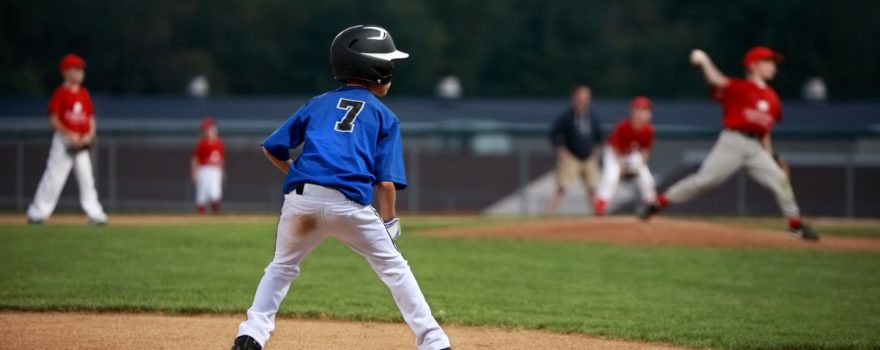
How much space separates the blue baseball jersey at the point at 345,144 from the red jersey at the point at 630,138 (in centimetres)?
1213

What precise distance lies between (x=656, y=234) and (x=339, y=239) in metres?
8.68

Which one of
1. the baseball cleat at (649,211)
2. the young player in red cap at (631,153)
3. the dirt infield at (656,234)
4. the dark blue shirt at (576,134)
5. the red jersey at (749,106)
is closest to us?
the red jersey at (749,106)

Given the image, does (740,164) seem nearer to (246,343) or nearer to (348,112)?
(348,112)

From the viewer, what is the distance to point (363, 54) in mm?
7266

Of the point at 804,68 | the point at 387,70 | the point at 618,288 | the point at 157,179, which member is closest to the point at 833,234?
the point at 618,288

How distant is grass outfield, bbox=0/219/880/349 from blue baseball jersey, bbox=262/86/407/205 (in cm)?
254

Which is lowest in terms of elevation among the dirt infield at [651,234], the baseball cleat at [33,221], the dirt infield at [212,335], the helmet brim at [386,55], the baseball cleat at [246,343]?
the dirt infield at [651,234]

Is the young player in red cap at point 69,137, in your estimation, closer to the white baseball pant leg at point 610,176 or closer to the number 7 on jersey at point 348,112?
the white baseball pant leg at point 610,176

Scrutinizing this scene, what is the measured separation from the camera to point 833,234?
17781mm

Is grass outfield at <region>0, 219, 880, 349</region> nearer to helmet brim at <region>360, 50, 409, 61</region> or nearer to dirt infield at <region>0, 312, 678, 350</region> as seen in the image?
dirt infield at <region>0, 312, 678, 350</region>

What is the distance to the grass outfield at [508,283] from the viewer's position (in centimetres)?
950

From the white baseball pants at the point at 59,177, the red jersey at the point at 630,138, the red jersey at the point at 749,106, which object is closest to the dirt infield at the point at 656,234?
the red jersey at the point at 749,106

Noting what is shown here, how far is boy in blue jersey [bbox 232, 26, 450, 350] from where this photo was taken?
7.09 metres

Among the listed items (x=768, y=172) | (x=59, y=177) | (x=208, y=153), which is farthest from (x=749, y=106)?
(x=208, y=153)
